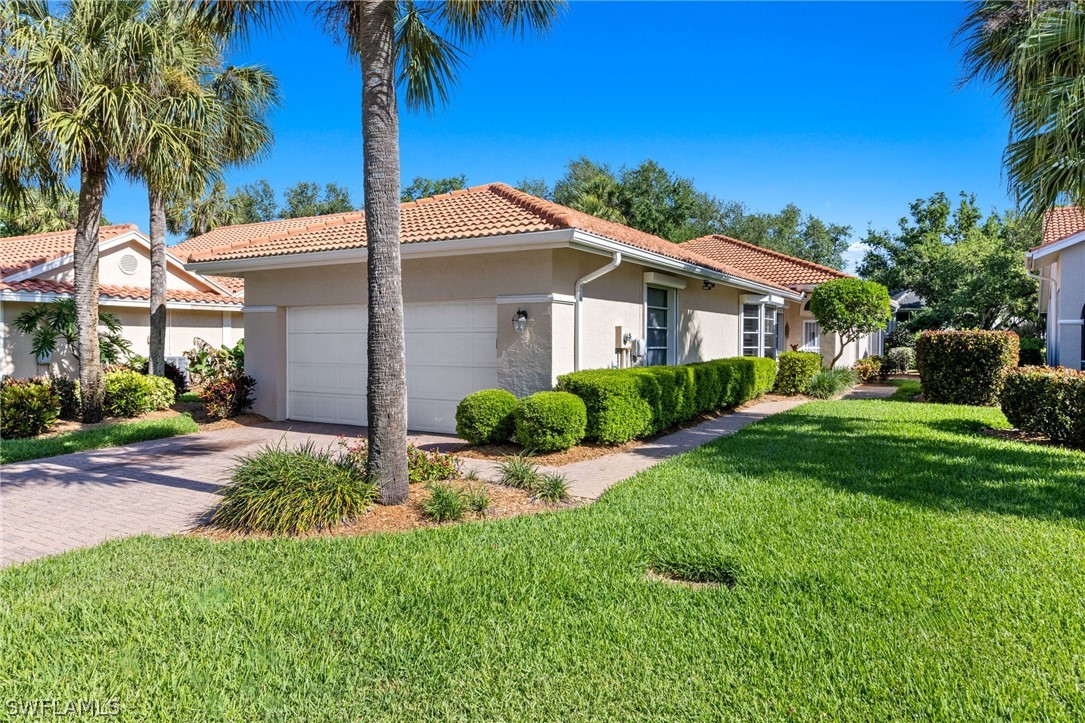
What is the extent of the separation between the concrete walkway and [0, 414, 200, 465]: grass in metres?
0.39

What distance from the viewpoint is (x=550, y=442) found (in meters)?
8.98

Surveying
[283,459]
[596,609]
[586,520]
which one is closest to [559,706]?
[596,609]

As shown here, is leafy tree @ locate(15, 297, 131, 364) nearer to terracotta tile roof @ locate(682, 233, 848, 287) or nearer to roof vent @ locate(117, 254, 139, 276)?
roof vent @ locate(117, 254, 139, 276)

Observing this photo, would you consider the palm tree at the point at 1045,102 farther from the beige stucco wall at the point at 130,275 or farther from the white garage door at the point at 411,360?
the beige stucco wall at the point at 130,275

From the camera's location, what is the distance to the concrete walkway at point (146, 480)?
6012 millimetres

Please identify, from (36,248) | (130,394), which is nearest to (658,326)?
(130,394)

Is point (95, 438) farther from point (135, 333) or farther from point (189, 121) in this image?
point (135, 333)

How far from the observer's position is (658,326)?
45.5ft

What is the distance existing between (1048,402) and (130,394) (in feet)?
56.9

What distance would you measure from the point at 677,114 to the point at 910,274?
1853 centimetres

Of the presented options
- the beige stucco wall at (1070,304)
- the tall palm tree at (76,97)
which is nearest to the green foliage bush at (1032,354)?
the beige stucco wall at (1070,304)

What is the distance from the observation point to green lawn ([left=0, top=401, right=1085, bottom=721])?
3123 mm

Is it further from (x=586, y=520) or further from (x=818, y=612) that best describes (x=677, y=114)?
(x=818, y=612)

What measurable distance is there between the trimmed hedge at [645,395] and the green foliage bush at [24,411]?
996 centimetres
